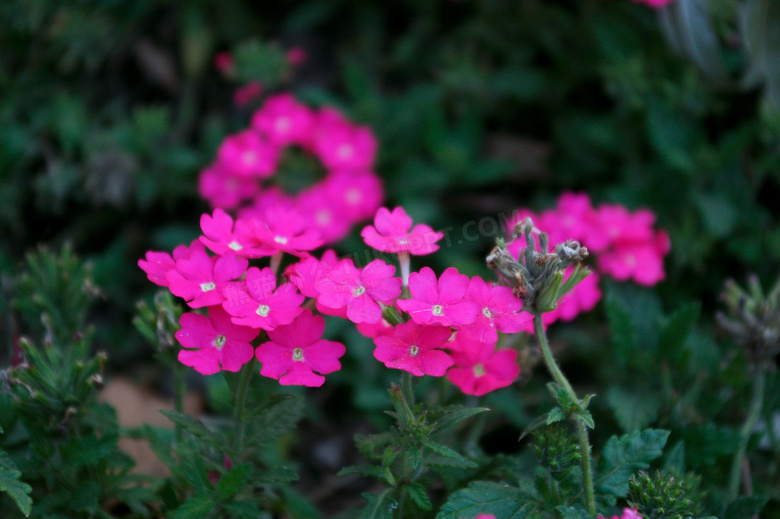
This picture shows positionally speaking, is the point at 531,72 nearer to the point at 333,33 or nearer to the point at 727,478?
the point at 333,33

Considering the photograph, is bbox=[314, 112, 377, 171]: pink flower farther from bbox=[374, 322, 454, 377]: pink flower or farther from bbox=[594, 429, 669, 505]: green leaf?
bbox=[594, 429, 669, 505]: green leaf

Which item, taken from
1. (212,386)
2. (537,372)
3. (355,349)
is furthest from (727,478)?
(212,386)

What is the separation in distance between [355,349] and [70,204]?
1.78m

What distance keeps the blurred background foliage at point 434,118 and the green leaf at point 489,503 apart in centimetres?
111

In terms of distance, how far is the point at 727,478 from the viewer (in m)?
2.15

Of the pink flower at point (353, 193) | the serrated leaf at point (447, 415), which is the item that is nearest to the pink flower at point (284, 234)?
the serrated leaf at point (447, 415)

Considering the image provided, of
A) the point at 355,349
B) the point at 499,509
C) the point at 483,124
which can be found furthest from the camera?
the point at 483,124

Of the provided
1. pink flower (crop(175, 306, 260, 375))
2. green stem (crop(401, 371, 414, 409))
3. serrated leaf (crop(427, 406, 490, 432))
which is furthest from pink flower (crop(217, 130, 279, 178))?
serrated leaf (crop(427, 406, 490, 432))

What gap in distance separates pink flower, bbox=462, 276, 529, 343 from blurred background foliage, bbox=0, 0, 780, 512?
1229mm

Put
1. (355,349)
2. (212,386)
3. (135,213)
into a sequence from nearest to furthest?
(212,386)
(355,349)
(135,213)

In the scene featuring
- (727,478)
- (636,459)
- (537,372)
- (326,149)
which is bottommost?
(727,478)

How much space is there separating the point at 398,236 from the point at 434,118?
6.18 feet

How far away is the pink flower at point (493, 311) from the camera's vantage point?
4.92 ft

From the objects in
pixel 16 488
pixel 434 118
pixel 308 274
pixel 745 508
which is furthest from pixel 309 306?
pixel 434 118
